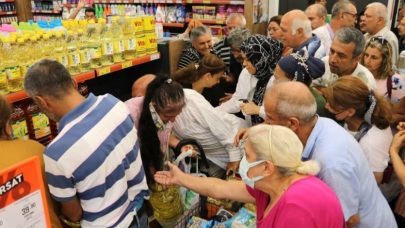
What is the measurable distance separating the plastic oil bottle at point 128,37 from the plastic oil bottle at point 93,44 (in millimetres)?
308

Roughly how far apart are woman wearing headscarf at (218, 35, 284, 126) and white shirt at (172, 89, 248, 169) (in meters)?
0.32

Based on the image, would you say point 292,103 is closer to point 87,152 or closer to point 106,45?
point 87,152

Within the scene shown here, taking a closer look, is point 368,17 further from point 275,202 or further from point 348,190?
point 275,202

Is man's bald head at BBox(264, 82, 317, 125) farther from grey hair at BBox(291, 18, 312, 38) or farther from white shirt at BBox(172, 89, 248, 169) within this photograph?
grey hair at BBox(291, 18, 312, 38)

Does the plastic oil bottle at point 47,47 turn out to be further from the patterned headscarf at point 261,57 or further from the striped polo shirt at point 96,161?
the patterned headscarf at point 261,57

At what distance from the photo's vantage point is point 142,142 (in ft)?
7.78

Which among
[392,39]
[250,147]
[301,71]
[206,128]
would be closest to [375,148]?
[301,71]

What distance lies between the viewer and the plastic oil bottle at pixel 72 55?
9.36 feet

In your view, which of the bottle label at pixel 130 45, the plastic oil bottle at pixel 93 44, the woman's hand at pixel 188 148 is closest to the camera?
the woman's hand at pixel 188 148

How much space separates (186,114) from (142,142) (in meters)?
0.55

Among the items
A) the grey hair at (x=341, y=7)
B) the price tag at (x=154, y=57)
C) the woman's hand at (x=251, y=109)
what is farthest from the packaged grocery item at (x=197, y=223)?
the grey hair at (x=341, y=7)

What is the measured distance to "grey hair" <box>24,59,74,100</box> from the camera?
167 centimetres

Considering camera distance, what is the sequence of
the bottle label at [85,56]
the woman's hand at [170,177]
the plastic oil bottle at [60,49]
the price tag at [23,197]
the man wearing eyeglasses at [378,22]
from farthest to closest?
the man wearing eyeglasses at [378,22], the bottle label at [85,56], the plastic oil bottle at [60,49], the woman's hand at [170,177], the price tag at [23,197]

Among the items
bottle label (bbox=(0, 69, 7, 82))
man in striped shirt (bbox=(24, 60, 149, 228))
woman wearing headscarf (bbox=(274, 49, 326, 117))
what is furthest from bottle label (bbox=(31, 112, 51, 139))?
woman wearing headscarf (bbox=(274, 49, 326, 117))
